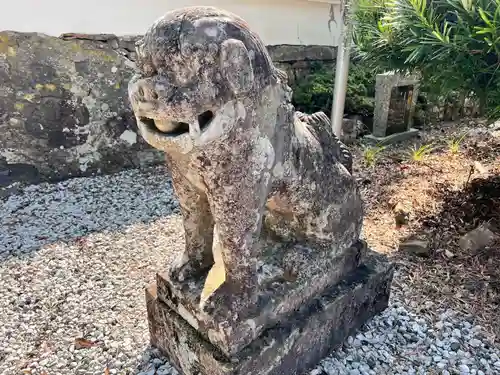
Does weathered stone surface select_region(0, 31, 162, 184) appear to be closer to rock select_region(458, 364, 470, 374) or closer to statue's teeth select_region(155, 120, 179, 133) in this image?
Answer: statue's teeth select_region(155, 120, 179, 133)

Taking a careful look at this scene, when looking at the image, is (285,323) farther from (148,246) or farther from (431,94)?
(431,94)

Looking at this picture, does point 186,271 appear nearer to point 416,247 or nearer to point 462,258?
point 416,247

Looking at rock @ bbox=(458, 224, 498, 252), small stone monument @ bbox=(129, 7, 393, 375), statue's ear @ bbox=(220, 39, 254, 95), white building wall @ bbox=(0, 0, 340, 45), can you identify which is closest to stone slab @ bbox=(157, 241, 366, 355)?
small stone monument @ bbox=(129, 7, 393, 375)

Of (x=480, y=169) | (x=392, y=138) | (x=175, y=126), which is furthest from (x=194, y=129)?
(x=392, y=138)

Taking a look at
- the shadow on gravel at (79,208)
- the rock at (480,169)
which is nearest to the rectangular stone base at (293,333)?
the shadow on gravel at (79,208)

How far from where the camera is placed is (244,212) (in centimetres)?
140

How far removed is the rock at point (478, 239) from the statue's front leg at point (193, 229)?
1.63 metres

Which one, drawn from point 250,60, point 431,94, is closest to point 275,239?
point 250,60

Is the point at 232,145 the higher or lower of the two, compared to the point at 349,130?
higher

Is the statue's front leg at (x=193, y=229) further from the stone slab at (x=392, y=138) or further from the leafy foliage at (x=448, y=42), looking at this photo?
the stone slab at (x=392, y=138)

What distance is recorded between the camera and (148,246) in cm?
279

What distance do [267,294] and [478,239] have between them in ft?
5.15

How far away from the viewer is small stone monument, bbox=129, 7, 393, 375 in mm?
1184

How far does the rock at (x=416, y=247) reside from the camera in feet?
8.64
